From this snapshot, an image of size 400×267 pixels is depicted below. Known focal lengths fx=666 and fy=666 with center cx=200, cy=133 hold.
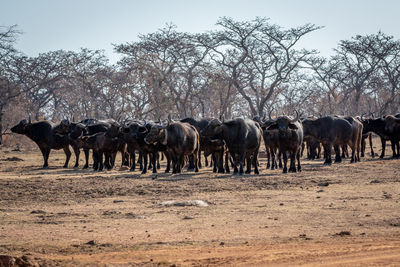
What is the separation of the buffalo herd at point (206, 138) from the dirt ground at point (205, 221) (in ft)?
6.96

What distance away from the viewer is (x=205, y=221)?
9.88 meters

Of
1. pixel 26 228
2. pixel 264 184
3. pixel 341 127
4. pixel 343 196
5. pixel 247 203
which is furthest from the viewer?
pixel 341 127

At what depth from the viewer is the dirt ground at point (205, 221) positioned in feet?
23.7

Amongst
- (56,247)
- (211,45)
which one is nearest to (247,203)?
(56,247)

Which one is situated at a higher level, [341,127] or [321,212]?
[341,127]

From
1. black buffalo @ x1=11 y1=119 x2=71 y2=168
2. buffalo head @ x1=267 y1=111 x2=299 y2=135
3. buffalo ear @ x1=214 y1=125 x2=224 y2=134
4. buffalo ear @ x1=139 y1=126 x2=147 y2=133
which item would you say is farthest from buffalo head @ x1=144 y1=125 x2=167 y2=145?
black buffalo @ x1=11 y1=119 x2=71 y2=168

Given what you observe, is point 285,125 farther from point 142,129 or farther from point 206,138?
point 142,129

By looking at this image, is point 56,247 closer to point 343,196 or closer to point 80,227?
point 80,227

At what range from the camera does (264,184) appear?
15.3 m

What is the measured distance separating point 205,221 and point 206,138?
976 centimetres

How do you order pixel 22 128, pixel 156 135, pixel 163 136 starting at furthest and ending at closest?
pixel 22 128 → pixel 163 136 → pixel 156 135

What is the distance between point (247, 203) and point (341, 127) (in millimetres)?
12222

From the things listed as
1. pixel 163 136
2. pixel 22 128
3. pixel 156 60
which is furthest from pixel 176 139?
pixel 156 60

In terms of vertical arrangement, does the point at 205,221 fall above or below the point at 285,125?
below
